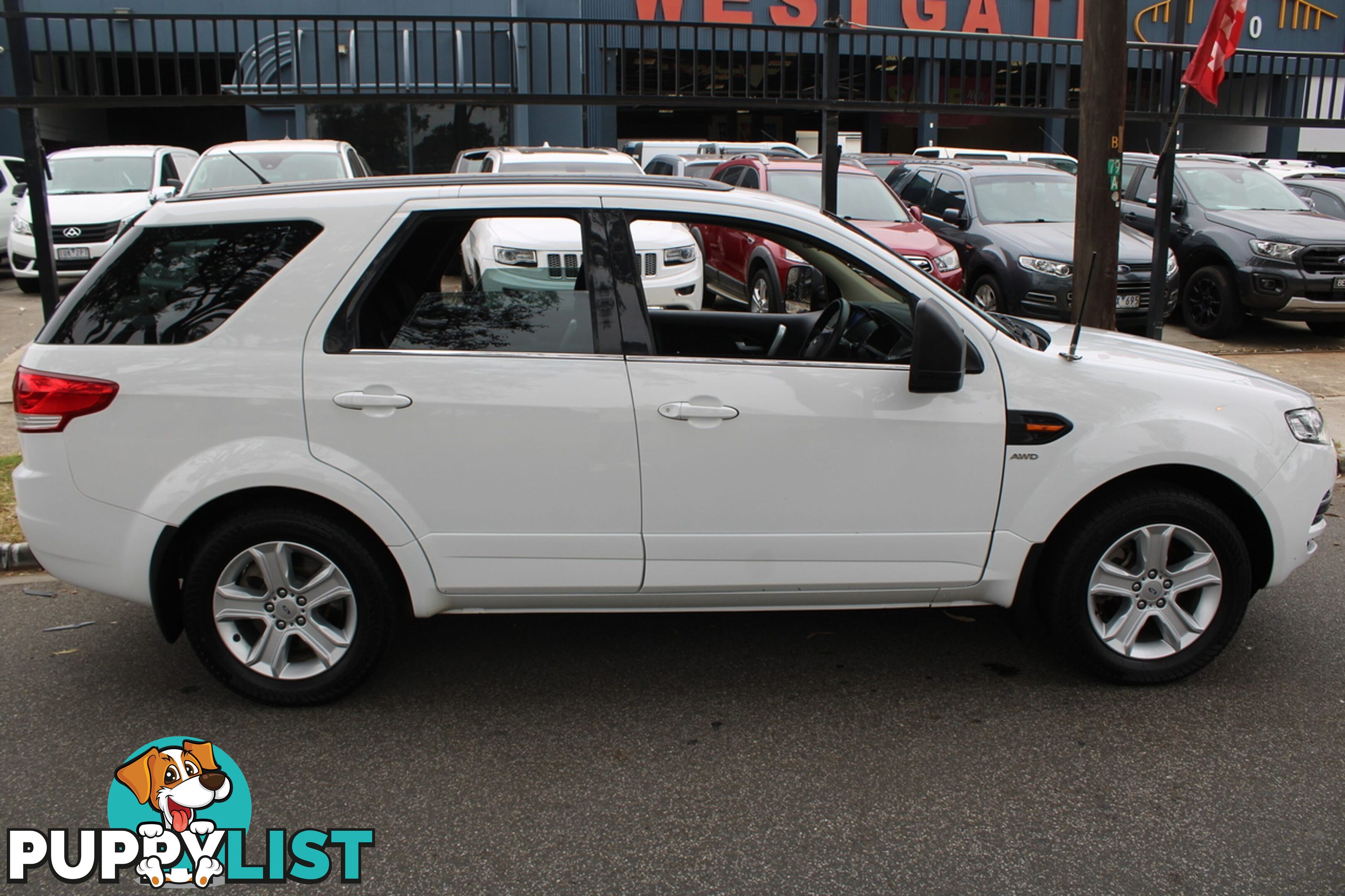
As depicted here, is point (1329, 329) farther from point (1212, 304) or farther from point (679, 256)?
point (679, 256)

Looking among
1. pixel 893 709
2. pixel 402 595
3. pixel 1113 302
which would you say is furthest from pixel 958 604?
pixel 1113 302

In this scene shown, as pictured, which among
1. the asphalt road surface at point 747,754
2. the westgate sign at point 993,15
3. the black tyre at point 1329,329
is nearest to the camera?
the asphalt road surface at point 747,754

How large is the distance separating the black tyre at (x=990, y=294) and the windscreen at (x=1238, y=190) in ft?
8.72

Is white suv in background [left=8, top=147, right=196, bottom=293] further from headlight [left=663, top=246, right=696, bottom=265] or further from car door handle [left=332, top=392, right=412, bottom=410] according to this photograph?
car door handle [left=332, top=392, right=412, bottom=410]

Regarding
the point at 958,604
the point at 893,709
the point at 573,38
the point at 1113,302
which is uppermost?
the point at 573,38

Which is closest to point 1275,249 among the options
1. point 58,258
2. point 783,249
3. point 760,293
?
point 760,293

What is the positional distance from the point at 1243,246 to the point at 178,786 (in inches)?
432

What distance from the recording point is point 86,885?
2.93 metres

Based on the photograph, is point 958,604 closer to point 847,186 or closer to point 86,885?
point 86,885

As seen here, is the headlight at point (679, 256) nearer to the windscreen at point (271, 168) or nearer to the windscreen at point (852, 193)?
the windscreen at point (852, 193)

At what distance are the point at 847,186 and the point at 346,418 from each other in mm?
8968

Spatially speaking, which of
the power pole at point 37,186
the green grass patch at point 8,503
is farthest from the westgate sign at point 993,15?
the green grass patch at point 8,503

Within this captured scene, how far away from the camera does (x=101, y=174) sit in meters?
14.8

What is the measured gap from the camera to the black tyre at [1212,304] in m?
11.3
